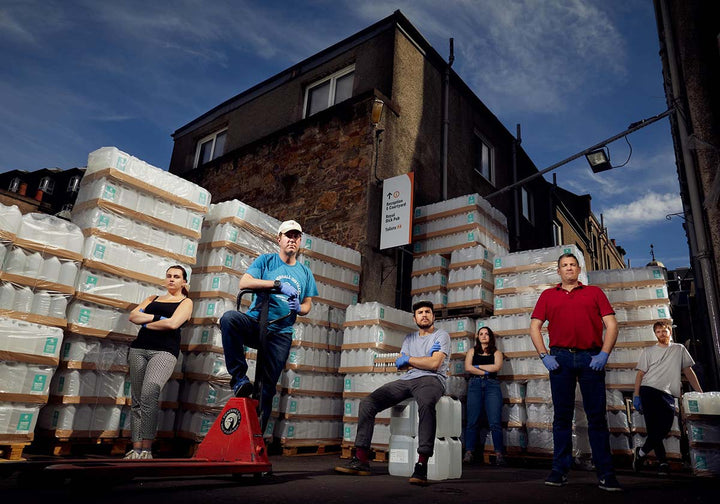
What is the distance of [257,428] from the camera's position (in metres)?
4.25

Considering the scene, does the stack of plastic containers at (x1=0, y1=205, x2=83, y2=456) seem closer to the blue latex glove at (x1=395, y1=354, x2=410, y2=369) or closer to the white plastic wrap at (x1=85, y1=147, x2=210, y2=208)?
the white plastic wrap at (x1=85, y1=147, x2=210, y2=208)

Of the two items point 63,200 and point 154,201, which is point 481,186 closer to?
point 154,201

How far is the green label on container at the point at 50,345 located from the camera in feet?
17.6

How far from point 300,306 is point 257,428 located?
1.28 meters

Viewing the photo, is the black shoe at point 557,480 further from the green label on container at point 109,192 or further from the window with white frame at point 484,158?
the window with white frame at point 484,158

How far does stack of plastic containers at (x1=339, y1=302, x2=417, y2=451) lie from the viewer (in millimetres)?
7930

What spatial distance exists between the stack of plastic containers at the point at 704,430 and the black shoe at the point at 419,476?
14.5ft

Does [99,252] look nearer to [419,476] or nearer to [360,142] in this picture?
[419,476]

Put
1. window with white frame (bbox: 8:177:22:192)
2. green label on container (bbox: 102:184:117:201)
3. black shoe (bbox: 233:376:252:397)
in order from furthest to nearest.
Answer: window with white frame (bbox: 8:177:22:192) → green label on container (bbox: 102:184:117:201) → black shoe (bbox: 233:376:252:397)

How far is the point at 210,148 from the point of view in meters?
17.1

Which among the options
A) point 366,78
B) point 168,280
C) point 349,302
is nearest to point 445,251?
point 349,302

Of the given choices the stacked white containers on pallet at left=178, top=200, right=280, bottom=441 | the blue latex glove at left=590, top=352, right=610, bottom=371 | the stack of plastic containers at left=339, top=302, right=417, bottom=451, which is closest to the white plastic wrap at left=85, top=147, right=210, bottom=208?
the stacked white containers on pallet at left=178, top=200, right=280, bottom=441

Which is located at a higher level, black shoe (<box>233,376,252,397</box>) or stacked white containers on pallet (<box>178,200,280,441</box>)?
stacked white containers on pallet (<box>178,200,280,441</box>)

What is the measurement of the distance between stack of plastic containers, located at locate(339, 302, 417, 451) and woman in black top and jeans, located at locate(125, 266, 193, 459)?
11.5 ft
